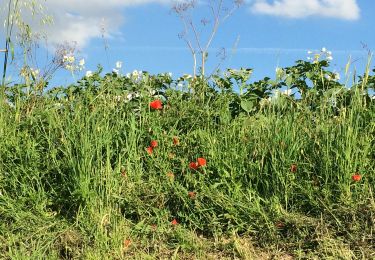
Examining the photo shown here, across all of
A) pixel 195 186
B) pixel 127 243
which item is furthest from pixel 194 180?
pixel 127 243

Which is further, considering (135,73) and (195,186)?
(135,73)

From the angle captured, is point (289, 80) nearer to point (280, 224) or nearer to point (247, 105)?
point (247, 105)

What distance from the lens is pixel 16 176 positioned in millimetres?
4480

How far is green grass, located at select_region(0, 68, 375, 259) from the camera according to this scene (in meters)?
3.89

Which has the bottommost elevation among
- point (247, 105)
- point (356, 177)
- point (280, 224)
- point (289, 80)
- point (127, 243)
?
point (127, 243)

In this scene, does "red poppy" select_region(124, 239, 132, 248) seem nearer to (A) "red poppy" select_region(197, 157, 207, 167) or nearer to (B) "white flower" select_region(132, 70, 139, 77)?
(A) "red poppy" select_region(197, 157, 207, 167)

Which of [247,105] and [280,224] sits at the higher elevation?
[247,105]

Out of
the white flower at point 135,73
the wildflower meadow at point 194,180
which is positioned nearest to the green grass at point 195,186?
the wildflower meadow at point 194,180

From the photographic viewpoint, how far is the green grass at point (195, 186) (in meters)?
3.89

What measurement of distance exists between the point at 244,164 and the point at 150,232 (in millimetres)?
837

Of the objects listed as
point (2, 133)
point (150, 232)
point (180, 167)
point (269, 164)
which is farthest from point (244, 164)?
point (2, 133)

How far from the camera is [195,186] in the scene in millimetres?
4199

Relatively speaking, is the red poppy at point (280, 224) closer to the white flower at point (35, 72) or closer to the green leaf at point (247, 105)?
the green leaf at point (247, 105)

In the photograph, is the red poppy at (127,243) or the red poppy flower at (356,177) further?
the red poppy at (127,243)
